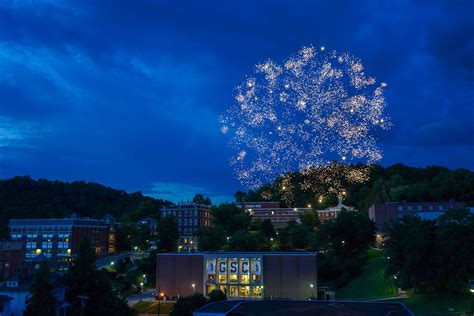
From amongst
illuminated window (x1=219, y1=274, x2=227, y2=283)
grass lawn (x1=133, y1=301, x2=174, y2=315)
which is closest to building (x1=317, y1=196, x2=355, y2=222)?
illuminated window (x1=219, y1=274, x2=227, y2=283)

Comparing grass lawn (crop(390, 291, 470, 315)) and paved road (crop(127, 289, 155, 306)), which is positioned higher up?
grass lawn (crop(390, 291, 470, 315))

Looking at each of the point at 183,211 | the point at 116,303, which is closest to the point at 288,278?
the point at 116,303

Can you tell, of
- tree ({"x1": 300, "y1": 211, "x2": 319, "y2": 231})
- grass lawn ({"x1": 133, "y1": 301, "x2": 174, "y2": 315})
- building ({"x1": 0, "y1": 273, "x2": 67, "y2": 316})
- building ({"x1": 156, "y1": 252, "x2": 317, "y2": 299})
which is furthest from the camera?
tree ({"x1": 300, "y1": 211, "x2": 319, "y2": 231})

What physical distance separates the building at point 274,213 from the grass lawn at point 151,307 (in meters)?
83.7

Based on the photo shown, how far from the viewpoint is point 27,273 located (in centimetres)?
5941

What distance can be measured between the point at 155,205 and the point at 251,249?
8555cm

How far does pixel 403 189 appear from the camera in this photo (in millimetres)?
114250

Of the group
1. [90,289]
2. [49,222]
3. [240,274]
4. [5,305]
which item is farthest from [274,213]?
[5,305]

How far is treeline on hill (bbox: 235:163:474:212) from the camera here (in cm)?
11006

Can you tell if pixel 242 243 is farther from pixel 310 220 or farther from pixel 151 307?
pixel 310 220

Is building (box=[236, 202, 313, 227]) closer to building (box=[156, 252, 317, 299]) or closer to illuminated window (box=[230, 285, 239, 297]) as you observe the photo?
building (box=[156, 252, 317, 299])

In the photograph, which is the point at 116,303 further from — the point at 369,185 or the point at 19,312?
the point at 369,185

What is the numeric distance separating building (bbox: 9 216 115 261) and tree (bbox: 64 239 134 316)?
6732 cm

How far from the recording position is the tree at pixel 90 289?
4666 centimetres
